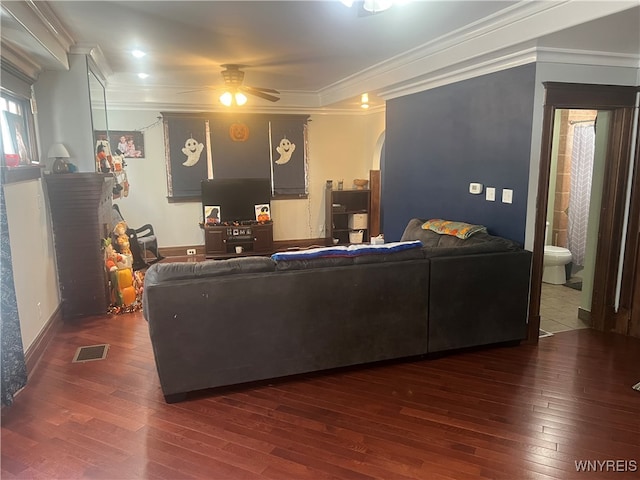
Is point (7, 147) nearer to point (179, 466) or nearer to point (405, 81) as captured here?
point (179, 466)

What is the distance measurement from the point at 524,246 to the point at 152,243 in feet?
16.9

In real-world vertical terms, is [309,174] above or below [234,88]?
below

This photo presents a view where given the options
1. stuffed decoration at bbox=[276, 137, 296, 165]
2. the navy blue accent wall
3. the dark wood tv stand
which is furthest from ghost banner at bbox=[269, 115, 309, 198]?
the navy blue accent wall

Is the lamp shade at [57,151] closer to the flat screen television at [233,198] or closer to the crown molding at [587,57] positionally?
the flat screen television at [233,198]

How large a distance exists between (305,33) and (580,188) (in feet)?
13.8

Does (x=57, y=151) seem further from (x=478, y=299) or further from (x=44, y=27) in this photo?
(x=478, y=299)

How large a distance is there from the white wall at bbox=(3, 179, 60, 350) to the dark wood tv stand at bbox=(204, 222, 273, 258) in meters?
2.68

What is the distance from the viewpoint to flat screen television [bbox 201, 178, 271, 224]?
682 centimetres

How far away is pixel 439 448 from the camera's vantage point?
2361 mm

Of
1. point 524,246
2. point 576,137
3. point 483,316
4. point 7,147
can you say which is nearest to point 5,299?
point 7,147

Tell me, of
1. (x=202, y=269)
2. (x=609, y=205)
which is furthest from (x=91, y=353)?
(x=609, y=205)

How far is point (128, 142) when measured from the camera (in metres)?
6.70

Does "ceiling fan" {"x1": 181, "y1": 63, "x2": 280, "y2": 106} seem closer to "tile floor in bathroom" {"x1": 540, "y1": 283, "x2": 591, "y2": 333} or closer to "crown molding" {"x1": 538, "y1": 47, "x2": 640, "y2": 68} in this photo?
"crown molding" {"x1": 538, "y1": 47, "x2": 640, "y2": 68}

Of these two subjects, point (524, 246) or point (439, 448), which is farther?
point (524, 246)
